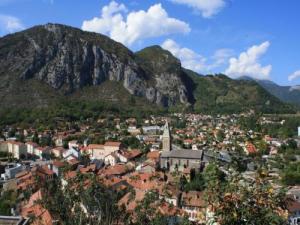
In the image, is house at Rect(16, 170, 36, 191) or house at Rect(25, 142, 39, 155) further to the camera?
house at Rect(25, 142, 39, 155)

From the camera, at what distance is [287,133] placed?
86.9 metres

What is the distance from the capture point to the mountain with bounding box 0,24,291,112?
121625 mm

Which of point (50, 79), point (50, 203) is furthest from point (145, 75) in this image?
point (50, 203)

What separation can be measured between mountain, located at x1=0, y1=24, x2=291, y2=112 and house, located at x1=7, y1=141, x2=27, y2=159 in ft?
156

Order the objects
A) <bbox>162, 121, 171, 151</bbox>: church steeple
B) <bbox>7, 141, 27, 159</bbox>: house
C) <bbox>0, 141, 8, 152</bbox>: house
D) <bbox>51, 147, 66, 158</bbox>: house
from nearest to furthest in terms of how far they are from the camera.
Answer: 1. <bbox>162, 121, 171, 151</bbox>: church steeple
2. <bbox>51, 147, 66, 158</bbox>: house
3. <bbox>7, 141, 27, 159</bbox>: house
4. <bbox>0, 141, 8, 152</bbox>: house

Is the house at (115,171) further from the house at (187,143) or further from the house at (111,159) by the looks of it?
the house at (187,143)

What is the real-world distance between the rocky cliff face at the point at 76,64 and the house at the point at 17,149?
202 feet

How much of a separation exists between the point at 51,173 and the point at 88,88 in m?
96.4

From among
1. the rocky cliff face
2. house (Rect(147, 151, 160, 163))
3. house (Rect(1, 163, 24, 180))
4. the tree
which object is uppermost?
the rocky cliff face

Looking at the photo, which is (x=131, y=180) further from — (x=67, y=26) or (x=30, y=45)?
(x=67, y=26)

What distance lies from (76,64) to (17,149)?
80.2 meters

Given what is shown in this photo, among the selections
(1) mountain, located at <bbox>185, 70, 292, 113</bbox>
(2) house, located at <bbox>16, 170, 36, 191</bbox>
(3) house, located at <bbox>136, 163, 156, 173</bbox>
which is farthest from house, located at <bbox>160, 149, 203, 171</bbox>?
(1) mountain, located at <bbox>185, 70, 292, 113</bbox>

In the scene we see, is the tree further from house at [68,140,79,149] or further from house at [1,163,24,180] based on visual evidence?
house at [68,140,79,149]

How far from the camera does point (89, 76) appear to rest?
142500mm
